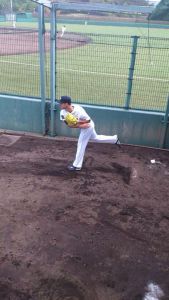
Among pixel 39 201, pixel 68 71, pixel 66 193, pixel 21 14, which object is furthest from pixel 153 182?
pixel 68 71

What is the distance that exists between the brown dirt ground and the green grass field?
2.74m

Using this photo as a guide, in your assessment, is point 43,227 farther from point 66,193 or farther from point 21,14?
point 21,14

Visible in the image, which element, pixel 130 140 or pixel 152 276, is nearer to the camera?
pixel 152 276

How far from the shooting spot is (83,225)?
5328 mm

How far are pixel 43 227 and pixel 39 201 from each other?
2.47 ft

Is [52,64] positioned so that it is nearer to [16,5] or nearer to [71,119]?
[71,119]

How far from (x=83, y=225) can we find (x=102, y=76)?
9.92 m

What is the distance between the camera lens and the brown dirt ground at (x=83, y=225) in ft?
13.9

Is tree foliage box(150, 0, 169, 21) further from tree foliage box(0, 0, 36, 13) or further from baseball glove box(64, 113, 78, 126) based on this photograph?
tree foliage box(0, 0, 36, 13)

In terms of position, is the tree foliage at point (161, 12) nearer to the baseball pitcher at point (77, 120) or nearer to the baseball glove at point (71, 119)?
the baseball pitcher at point (77, 120)

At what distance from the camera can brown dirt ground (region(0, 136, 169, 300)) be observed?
4232 mm

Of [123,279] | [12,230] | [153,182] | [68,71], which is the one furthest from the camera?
[68,71]

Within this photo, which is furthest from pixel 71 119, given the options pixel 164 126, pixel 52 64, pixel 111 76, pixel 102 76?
pixel 102 76

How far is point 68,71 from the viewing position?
1505 cm
